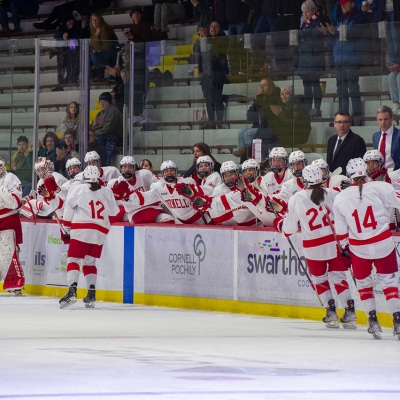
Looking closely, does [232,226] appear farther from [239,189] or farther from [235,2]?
[235,2]

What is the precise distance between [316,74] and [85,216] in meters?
2.47

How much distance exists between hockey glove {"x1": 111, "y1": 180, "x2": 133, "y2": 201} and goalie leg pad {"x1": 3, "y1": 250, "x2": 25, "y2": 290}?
131 cm

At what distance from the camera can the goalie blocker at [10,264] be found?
1267cm

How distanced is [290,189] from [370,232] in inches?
77.9

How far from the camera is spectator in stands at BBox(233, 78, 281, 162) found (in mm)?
11633

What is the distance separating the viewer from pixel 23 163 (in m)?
13.4

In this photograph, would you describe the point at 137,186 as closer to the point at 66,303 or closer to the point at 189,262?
the point at 189,262

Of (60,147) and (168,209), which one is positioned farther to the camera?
(60,147)

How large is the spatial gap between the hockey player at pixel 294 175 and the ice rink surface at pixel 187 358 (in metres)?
1.13

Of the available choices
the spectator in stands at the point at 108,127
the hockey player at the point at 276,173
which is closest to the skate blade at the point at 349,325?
the hockey player at the point at 276,173

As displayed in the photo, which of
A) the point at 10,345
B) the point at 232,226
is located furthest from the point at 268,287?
the point at 10,345

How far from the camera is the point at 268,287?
34.5 feet

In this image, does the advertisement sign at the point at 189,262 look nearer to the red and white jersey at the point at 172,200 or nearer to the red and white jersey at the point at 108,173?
the red and white jersey at the point at 172,200

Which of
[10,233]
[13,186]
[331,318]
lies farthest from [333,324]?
[10,233]
